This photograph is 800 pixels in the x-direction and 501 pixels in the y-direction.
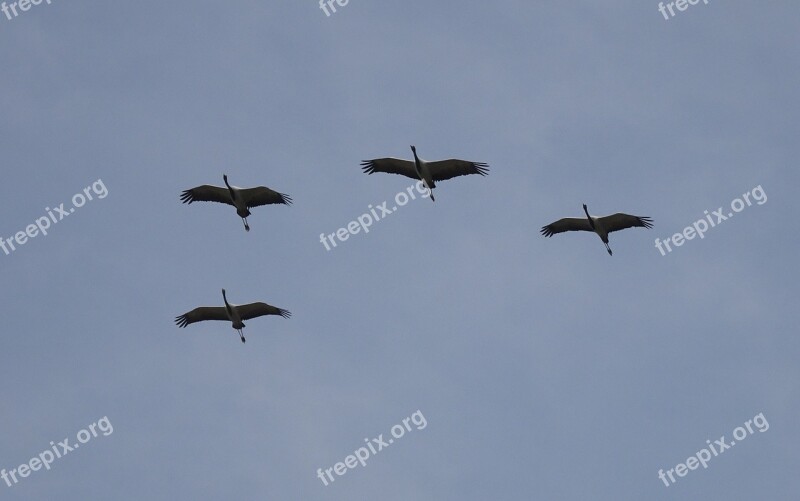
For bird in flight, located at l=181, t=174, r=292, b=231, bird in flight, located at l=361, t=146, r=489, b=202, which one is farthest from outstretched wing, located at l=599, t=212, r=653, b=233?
bird in flight, located at l=181, t=174, r=292, b=231

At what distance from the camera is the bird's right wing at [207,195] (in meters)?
75.8

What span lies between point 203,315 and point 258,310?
3.22 metres

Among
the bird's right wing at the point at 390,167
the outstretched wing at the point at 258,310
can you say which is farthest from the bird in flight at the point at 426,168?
the outstretched wing at the point at 258,310

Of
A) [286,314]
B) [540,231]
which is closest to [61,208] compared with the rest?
[286,314]

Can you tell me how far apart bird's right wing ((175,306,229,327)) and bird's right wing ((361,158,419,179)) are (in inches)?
440

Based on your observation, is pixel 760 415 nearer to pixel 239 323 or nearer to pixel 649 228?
pixel 649 228

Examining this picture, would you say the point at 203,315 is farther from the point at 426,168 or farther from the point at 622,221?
the point at 622,221

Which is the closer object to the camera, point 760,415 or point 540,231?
point 760,415

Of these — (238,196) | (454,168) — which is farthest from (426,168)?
(238,196)

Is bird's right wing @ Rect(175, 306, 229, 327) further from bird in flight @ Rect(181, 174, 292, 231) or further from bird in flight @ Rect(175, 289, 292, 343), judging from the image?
bird in flight @ Rect(181, 174, 292, 231)

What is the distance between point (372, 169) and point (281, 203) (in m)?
5.34

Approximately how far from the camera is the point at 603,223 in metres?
76.8

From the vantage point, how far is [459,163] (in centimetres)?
7438

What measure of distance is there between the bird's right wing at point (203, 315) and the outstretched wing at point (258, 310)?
1123 millimetres
